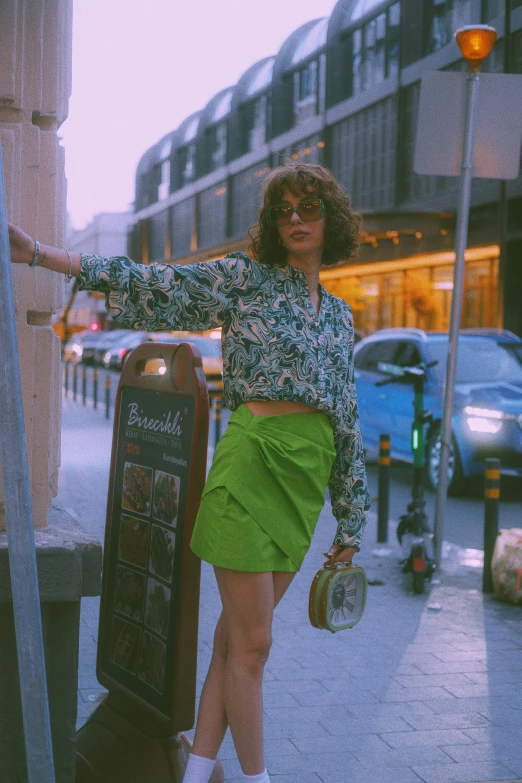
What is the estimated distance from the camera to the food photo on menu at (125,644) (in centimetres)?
350

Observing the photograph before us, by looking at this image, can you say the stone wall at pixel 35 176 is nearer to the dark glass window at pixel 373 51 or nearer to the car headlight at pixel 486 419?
the car headlight at pixel 486 419

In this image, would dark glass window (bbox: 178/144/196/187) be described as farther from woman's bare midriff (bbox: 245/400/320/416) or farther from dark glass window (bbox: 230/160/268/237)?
woman's bare midriff (bbox: 245/400/320/416)

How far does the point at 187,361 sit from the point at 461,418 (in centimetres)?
779

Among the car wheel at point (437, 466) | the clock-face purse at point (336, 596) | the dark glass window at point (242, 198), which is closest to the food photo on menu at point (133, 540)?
the clock-face purse at point (336, 596)

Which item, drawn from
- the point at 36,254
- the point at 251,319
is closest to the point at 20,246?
the point at 36,254

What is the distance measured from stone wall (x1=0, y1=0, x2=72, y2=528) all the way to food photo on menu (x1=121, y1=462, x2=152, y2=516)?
45 centimetres

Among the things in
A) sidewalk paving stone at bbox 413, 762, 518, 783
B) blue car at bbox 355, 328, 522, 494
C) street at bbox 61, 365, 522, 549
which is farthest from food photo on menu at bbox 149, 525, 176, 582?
blue car at bbox 355, 328, 522, 494

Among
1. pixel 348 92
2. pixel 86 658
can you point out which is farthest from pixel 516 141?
pixel 348 92

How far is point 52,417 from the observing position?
10.2 feet

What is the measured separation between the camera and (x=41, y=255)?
2.72 m

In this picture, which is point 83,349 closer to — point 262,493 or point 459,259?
point 459,259

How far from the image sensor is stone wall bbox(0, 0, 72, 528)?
9.66 ft

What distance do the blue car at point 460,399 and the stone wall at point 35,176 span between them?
6587 mm

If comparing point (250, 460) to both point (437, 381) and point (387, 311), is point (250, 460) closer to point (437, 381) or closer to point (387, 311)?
point (437, 381)
